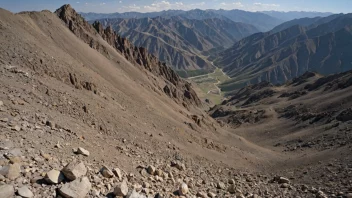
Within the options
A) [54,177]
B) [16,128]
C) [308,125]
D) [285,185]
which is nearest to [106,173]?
[54,177]

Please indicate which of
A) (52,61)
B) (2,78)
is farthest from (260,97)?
(2,78)

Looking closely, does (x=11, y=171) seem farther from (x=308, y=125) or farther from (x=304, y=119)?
(x=304, y=119)

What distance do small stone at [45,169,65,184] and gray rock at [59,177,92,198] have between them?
0.51 metres

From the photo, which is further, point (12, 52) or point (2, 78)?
point (12, 52)

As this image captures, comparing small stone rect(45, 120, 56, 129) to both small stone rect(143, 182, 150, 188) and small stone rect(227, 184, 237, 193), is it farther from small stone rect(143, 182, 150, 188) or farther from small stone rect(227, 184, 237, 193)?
small stone rect(227, 184, 237, 193)

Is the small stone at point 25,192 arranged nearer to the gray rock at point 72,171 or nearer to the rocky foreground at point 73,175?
the rocky foreground at point 73,175

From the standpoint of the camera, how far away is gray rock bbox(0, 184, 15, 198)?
9773 mm

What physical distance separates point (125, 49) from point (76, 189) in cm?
9859

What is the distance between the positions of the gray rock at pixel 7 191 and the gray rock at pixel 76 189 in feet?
4.98

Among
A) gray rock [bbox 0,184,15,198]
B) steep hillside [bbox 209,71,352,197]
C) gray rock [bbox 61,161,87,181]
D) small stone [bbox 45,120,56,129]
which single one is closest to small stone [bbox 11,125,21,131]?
small stone [bbox 45,120,56,129]

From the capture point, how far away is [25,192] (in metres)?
10.3

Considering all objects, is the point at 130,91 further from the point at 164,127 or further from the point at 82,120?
the point at 82,120

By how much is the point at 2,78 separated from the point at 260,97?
12043 cm

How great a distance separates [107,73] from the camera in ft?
180
